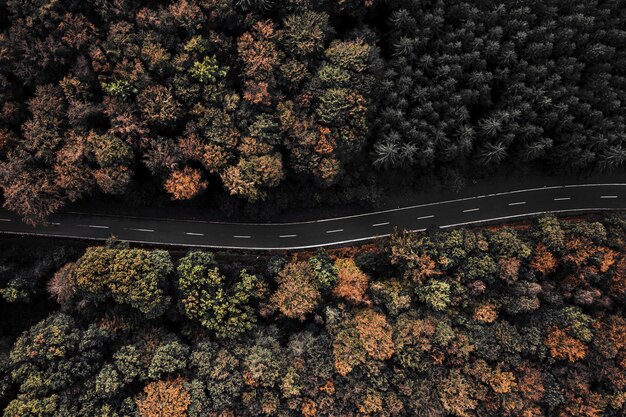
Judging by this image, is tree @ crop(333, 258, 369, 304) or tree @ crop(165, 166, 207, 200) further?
tree @ crop(333, 258, 369, 304)

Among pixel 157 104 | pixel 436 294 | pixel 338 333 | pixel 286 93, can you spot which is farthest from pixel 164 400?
pixel 286 93

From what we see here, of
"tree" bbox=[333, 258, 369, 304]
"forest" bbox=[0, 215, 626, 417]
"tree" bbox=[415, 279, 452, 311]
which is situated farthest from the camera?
"tree" bbox=[333, 258, 369, 304]

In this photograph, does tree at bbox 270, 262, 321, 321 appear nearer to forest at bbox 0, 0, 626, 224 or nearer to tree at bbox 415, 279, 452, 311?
forest at bbox 0, 0, 626, 224

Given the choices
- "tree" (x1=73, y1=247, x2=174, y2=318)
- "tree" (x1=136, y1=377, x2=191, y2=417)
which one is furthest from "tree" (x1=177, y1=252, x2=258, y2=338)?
"tree" (x1=136, y1=377, x2=191, y2=417)

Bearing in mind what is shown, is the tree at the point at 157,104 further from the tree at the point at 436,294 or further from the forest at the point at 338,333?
the tree at the point at 436,294

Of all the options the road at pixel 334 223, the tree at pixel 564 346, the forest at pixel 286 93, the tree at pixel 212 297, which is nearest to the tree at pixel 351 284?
the road at pixel 334 223

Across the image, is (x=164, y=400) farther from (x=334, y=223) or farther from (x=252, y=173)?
(x=334, y=223)
